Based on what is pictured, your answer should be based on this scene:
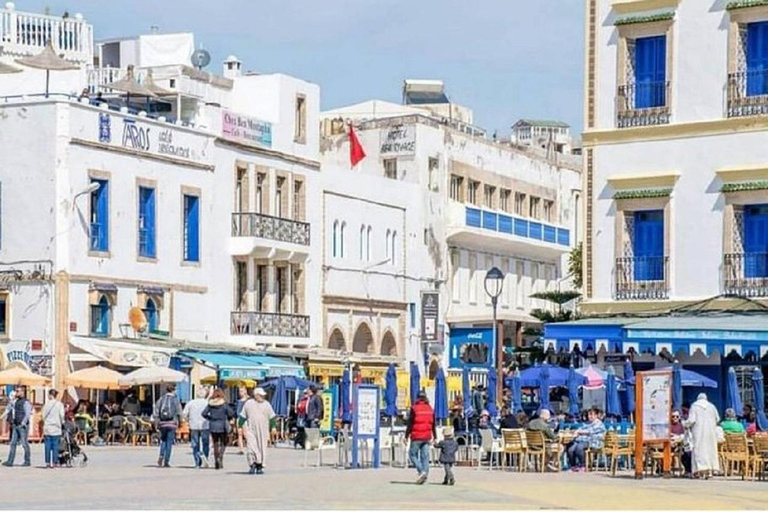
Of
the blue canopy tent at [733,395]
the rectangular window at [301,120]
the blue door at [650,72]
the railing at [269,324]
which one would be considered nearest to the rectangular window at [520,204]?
the rectangular window at [301,120]

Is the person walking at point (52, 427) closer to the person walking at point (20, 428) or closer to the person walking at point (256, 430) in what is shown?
the person walking at point (20, 428)

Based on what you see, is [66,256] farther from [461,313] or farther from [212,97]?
[461,313]

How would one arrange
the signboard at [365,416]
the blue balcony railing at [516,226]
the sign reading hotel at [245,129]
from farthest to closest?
the blue balcony railing at [516,226], the sign reading hotel at [245,129], the signboard at [365,416]

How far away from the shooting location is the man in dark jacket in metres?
43.1

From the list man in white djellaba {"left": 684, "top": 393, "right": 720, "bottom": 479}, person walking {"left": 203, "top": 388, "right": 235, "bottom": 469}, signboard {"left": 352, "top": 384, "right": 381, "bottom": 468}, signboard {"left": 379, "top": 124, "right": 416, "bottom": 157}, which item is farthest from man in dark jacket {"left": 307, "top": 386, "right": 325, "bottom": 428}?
signboard {"left": 379, "top": 124, "right": 416, "bottom": 157}

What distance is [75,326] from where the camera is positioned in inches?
1982

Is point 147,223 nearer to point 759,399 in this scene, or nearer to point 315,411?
point 315,411

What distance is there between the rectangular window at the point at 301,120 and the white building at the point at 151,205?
6cm

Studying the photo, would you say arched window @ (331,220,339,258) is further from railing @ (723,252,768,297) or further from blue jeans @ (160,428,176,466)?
blue jeans @ (160,428,176,466)

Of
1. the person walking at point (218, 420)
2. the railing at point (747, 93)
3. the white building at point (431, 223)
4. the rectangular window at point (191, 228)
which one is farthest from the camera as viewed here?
the white building at point (431, 223)

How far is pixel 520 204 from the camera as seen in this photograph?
7662 centimetres

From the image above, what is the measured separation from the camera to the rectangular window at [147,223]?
53531mm

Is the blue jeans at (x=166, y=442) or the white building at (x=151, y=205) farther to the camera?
the white building at (x=151, y=205)

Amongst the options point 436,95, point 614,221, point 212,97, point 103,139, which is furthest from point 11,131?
point 436,95
